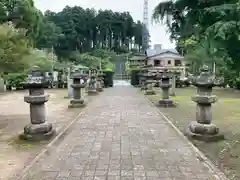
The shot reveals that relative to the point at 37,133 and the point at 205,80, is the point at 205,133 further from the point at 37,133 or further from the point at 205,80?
the point at 37,133

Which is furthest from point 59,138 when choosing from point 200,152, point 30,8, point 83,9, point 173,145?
point 83,9

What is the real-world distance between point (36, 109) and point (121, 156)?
228 cm

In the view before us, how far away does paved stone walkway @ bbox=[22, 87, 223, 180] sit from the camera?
13.2 feet

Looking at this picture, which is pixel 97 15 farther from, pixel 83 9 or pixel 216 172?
pixel 216 172

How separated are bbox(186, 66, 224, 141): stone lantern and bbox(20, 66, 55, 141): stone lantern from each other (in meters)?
2.98

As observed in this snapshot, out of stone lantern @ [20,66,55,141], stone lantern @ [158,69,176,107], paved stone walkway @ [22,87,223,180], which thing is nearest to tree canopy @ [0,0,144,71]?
stone lantern @ [158,69,176,107]

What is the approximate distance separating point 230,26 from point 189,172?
224cm

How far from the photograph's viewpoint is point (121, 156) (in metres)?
4.86

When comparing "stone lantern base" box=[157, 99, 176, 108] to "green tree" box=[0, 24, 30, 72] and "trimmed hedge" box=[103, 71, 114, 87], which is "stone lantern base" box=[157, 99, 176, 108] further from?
"trimmed hedge" box=[103, 71, 114, 87]

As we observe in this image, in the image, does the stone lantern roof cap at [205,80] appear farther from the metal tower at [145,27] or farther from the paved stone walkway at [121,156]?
the metal tower at [145,27]

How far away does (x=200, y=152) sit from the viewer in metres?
5.09

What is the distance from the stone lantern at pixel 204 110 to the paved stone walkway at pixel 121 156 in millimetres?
392

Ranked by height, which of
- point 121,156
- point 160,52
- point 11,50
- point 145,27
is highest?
point 145,27

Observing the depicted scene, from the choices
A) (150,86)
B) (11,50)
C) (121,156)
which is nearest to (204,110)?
(121,156)
